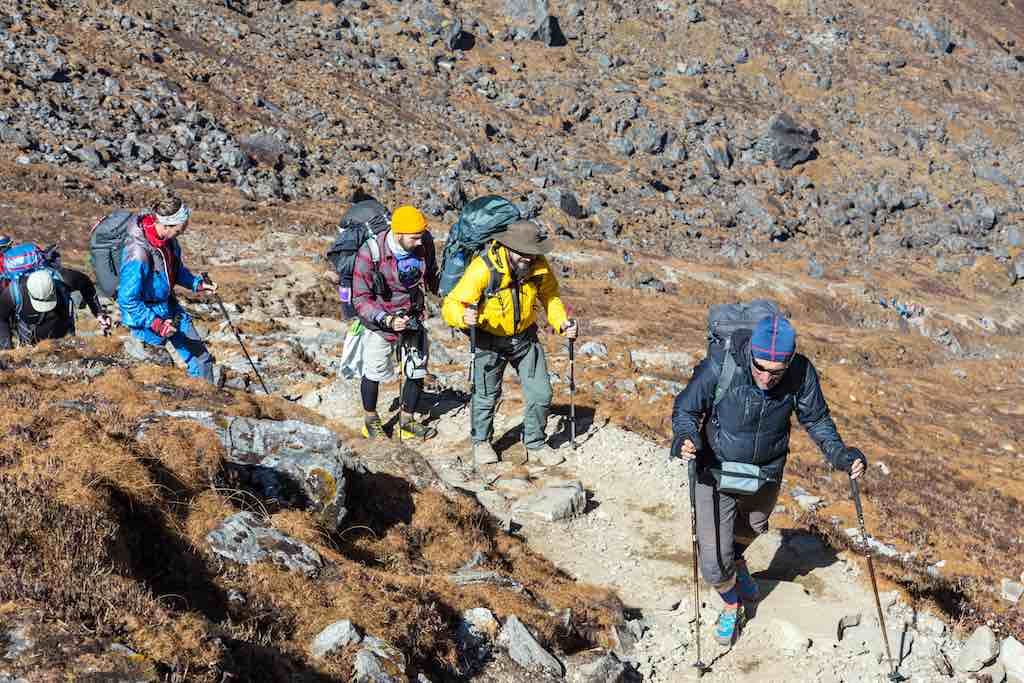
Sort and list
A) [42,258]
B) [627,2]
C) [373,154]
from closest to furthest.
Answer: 1. [42,258]
2. [373,154]
3. [627,2]

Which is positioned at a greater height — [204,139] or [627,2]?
[627,2]

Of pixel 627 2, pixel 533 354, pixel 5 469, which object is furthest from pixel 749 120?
pixel 5 469

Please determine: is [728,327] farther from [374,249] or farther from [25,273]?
[25,273]

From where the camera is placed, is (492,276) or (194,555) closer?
(194,555)

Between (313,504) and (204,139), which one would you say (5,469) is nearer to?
(313,504)

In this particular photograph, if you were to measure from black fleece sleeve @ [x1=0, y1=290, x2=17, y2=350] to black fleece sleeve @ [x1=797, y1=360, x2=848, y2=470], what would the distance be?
340 inches

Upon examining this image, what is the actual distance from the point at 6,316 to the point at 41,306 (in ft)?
1.25

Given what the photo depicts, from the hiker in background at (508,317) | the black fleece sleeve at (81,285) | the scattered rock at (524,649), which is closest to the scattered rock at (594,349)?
the hiker in background at (508,317)

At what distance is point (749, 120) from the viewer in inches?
2726

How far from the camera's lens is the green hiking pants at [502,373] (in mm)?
9219

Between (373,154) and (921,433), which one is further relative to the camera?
(373,154)

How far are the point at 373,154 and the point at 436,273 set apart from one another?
143ft

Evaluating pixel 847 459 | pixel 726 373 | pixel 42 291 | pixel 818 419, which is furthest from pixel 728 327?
pixel 42 291

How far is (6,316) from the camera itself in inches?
366
